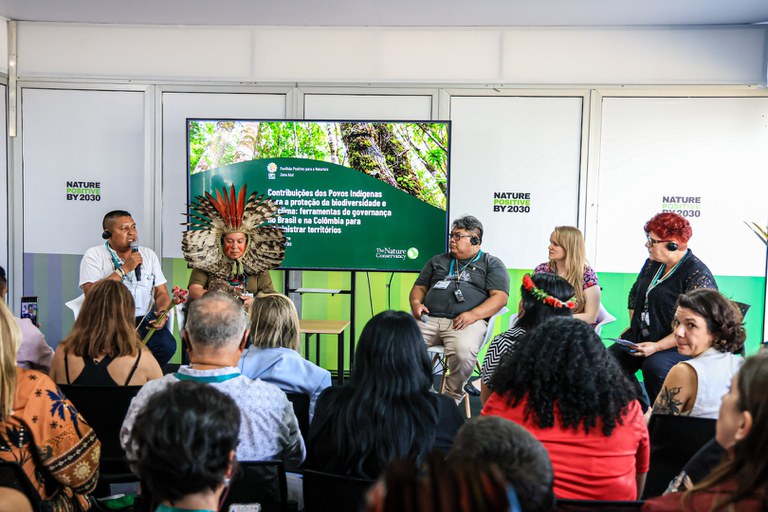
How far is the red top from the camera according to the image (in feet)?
5.86

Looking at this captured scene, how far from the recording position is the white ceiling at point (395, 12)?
470 centimetres

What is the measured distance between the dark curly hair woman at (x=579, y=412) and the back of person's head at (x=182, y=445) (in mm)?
917

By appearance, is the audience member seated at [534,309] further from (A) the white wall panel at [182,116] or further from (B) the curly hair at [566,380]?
(A) the white wall panel at [182,116]

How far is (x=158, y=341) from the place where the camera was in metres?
4.48

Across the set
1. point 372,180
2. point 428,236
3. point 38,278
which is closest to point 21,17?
point 38,278

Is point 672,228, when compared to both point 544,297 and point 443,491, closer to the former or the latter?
point 544,297

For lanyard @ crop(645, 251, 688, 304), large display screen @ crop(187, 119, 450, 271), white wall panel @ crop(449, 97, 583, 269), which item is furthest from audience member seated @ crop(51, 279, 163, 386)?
white wall panel @ crop(449, 97, 583, 269)

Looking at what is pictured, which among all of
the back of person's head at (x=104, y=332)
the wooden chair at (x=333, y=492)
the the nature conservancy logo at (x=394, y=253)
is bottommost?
the wooden chair at (x=333, y=492)

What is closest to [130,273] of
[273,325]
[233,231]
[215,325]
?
[233,231]

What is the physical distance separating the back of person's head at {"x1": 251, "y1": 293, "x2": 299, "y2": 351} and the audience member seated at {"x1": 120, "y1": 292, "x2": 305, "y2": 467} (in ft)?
2.14

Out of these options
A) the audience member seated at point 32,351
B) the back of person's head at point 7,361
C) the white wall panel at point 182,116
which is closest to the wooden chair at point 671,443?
the back of person's head at point 7,361

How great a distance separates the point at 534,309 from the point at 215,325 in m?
1.46

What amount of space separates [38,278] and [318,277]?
2.45 metres

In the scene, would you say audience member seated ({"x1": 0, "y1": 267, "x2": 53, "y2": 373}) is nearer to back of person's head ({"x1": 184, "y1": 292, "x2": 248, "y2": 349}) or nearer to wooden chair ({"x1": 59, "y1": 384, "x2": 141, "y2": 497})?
wooden chair ({"x1": 59, "y1": 384, "x2": 141, "y2": 497})
